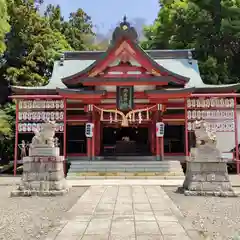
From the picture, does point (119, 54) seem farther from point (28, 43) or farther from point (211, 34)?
point (211, 34)

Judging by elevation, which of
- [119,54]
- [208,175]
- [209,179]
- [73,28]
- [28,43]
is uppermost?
[73,28]

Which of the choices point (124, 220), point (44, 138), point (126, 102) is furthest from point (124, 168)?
point (124, 220)

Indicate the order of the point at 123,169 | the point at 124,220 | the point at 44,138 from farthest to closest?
the point at 123,169 → the point at 44,138 → the point at 124,220

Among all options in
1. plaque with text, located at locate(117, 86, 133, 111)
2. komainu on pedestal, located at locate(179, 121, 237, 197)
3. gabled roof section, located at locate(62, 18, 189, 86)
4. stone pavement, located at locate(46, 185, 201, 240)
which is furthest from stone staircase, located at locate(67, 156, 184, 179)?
stone pavement, located at locate(46, 185, 201, 240)

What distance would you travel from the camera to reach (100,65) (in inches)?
719

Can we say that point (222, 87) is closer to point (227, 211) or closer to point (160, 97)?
point (160, 97)

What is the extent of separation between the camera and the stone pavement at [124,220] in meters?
5.39

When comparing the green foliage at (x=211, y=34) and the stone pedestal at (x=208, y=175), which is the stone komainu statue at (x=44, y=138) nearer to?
the stone pedestal at (x=208, y=175)

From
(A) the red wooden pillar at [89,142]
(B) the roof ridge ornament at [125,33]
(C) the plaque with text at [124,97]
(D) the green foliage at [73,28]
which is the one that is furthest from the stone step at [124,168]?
(D) the green foliage at [73,28]

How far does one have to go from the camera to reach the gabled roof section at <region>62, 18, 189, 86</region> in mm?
18203

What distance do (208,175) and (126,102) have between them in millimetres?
8789

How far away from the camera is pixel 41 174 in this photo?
1035 centimetres

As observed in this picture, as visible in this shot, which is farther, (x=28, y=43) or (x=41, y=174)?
(x=28, y=43)

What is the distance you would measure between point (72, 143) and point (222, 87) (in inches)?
386
